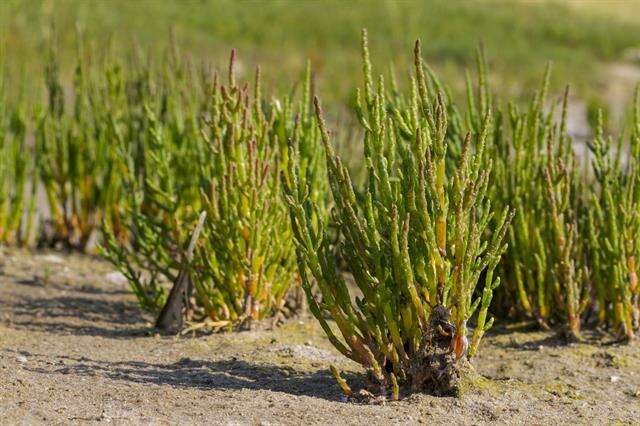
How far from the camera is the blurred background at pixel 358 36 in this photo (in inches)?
666

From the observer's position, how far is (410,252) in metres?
2.72

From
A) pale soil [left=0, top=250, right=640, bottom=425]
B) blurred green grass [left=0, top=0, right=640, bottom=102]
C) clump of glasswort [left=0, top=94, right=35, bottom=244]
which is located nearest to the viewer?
pale soil [left=0, top=250, right=640, bottom=425]

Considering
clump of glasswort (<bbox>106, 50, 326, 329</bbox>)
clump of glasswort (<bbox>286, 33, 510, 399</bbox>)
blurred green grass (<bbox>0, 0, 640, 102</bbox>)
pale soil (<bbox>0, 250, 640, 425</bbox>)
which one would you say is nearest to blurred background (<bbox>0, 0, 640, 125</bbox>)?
blurred green grass (<bbox>0, 0, 640, 102</bbox>)

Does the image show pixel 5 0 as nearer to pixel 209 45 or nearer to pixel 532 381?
pixel 209 45

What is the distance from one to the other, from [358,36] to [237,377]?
20753mm

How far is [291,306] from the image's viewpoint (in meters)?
3.75

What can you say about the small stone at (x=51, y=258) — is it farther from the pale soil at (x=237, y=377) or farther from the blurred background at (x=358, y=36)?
the blurred background at (x=358, y=36)

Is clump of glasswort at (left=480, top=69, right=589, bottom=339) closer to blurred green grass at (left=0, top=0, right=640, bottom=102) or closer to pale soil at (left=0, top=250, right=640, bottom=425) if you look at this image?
pale soil at (left=0, top=250, right=640, bottom=425)

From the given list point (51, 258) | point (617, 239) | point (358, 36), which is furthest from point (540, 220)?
point (358, 36)

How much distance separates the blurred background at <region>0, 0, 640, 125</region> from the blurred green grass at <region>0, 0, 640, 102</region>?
0.03m

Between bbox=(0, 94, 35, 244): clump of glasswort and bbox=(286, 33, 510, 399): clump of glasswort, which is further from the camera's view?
bbox=(0, 94, 35, 244): clump of glasswort

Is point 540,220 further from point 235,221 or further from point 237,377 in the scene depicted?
point 237,377

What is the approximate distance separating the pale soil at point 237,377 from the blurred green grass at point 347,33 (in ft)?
32.1

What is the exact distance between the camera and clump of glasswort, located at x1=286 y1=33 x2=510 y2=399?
8.54ft
